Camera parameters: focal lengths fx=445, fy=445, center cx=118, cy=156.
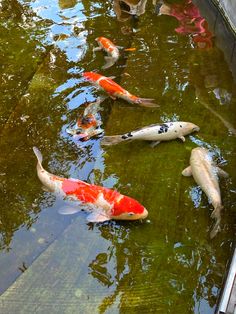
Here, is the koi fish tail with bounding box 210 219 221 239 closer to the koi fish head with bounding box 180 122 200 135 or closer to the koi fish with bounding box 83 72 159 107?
the koi fish head with bounding box 180 122 200 135

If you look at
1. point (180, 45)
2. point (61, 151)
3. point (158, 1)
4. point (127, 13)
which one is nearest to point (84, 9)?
point (127, 13)

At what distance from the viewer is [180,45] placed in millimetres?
7879

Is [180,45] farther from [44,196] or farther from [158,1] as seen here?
[44,196]

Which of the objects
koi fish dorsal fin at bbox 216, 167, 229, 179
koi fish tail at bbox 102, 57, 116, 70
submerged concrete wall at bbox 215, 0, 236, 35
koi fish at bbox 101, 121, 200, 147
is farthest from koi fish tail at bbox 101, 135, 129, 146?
submerged concrete wall at bbox 215, 0, 236, 35

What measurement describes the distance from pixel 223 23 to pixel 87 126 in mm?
4289

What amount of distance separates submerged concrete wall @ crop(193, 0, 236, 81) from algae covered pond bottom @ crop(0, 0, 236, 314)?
165mm

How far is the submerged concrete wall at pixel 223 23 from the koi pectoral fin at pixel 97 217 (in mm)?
3768

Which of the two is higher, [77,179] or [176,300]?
[77,179]

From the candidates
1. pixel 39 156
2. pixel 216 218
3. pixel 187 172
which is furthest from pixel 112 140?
pixel 216 218

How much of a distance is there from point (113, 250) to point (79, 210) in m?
0.62

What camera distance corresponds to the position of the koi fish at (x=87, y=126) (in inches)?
232

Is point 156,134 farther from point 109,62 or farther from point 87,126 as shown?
point 109,62

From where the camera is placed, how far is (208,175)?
5.00 m

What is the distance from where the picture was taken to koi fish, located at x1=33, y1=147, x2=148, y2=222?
14.9ft
